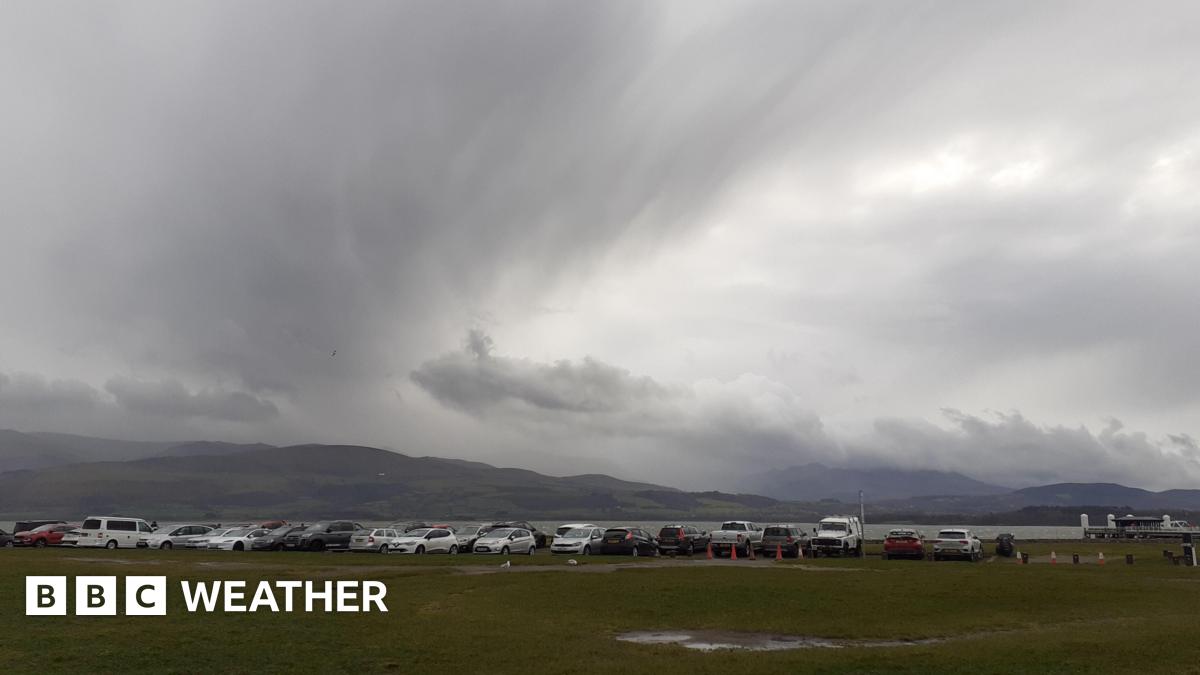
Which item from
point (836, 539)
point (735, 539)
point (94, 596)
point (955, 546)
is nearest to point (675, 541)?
point (735, 539)

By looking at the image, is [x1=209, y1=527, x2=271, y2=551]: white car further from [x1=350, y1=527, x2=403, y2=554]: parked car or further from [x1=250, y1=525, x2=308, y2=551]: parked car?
[x1=350, y1=527, x2=403, y2=554]: parked car

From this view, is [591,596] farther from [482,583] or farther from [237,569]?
[237,569]

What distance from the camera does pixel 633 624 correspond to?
22.5 m

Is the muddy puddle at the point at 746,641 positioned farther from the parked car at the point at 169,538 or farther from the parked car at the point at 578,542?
the parked car at the point at 169,538

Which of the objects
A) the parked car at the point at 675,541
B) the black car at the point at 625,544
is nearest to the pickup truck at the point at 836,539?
the parked car at the point at 675,541

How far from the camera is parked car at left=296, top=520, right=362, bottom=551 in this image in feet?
185

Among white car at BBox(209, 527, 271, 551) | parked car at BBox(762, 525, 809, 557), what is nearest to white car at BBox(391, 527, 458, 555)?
white car at BBox(209, 527, 271, 551)

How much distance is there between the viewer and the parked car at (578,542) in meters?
52.5

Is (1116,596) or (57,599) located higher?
(57,599)

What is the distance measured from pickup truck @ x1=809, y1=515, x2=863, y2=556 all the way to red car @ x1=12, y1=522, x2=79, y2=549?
5094 centimetres

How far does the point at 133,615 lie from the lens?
861 inches

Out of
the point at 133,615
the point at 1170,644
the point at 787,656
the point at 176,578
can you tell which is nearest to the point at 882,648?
the point at 787,656

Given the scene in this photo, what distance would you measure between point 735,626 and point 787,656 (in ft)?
17.0

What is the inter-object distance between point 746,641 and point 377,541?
38.6m
